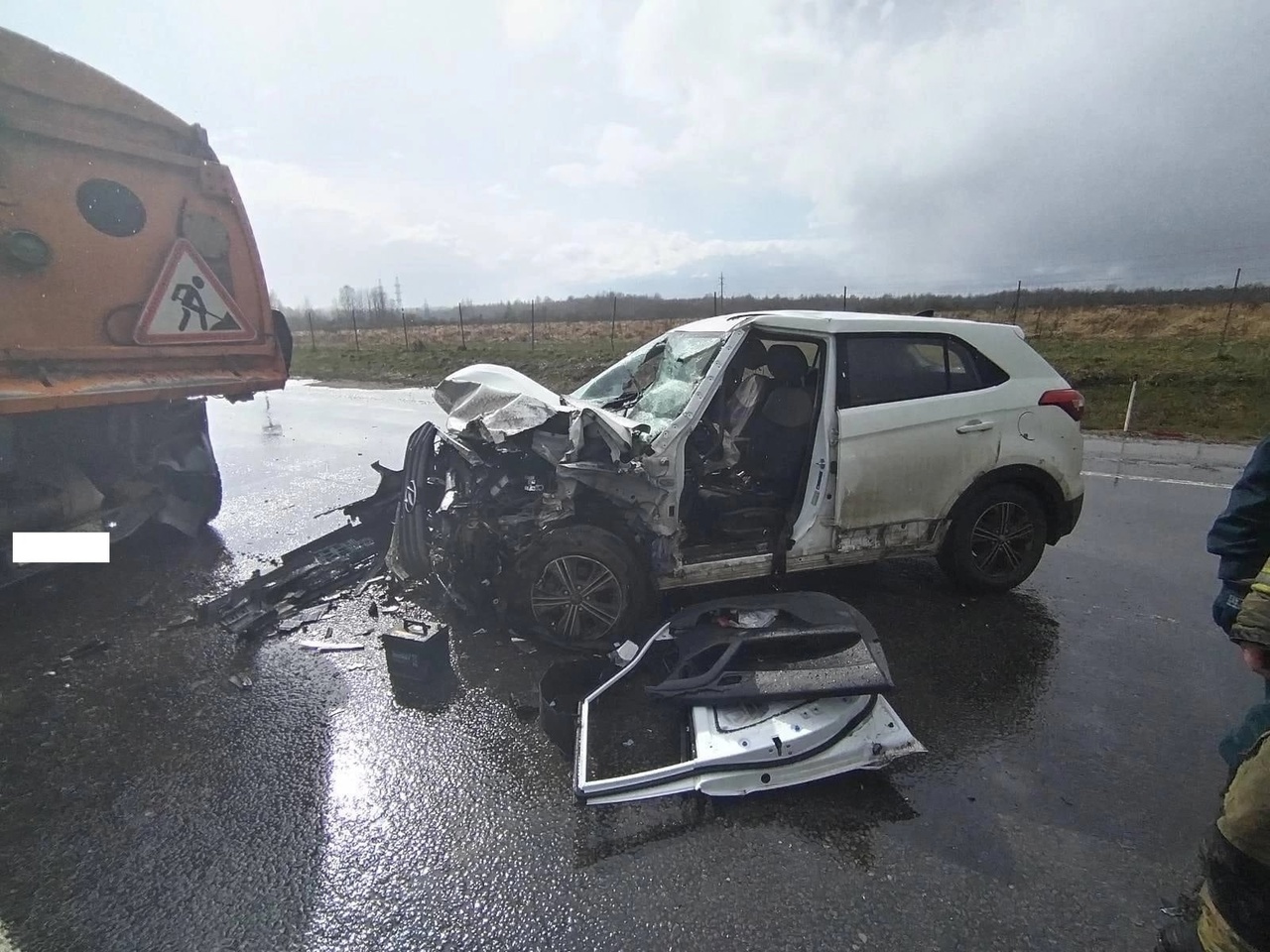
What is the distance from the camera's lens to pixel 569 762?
2.73m

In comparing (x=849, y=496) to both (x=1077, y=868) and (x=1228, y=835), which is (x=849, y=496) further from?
(x=1228, y=835)

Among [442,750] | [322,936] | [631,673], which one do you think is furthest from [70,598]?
[631,673]

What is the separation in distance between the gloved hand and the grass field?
9.98 meters

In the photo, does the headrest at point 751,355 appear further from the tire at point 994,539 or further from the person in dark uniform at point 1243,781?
the person in dark uniform at point 1243,781

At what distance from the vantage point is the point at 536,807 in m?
2.50

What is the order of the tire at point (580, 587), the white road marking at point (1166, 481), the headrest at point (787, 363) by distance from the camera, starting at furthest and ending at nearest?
1. the white road marking at point (1166, 481)
2. the headrest at point (787, 363)
3. the tire at point (580, 587)

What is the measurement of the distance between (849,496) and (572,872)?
8.14 ft

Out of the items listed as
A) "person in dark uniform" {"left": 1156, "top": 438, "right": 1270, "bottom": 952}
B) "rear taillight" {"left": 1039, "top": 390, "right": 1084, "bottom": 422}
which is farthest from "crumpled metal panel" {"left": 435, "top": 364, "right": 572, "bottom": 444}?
"rear taillight" {"left": 1039, "top": 390, "right": 1084, "bottom": 422}

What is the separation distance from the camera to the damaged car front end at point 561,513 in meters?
3.44

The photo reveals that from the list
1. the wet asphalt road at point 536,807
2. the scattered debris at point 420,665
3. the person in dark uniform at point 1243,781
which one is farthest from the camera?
the scattered debris at point 420,665

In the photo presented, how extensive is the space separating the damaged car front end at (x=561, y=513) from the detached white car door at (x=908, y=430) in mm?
902

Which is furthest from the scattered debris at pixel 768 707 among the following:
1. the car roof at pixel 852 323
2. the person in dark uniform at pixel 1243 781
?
the car roof at pixel 852 323

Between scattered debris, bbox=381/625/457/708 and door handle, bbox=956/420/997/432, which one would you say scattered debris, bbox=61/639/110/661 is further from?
door handle, bbox=956/420/997/432

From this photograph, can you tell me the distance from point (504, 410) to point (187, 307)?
269 centimetres
